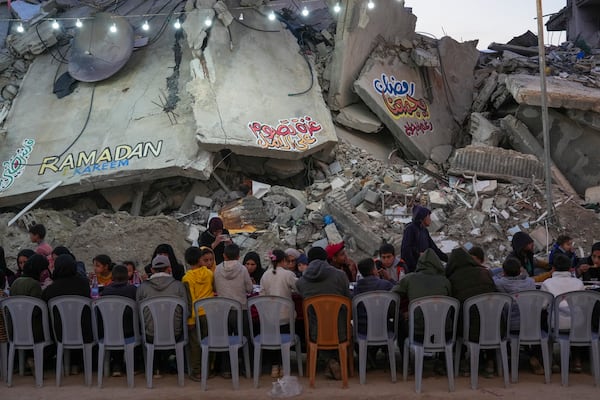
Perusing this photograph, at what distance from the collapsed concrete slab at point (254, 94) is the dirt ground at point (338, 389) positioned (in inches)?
308

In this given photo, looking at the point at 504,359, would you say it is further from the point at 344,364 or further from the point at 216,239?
the point at 216,239

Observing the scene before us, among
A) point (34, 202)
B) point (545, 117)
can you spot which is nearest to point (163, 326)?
point (545, 117)

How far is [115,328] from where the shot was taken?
7051 mm

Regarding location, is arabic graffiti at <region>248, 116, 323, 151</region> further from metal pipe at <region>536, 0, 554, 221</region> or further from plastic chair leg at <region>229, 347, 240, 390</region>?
plastic chair leg at <region>229, 347, 240, 390</region>

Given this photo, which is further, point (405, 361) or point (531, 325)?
point (405, 361)

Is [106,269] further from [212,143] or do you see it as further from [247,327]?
[212,143]

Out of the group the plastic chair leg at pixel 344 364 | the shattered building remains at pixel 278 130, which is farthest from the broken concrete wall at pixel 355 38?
the plastic chair leg at pixel 344 364

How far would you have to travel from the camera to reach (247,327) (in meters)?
7.41

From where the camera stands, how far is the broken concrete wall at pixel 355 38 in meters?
16.5

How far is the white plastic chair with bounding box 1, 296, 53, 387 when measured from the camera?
714cm

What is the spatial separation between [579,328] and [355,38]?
11.1 m

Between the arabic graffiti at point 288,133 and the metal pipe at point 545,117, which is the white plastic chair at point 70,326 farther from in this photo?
the metal pipe at point 545,117

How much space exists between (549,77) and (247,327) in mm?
12160

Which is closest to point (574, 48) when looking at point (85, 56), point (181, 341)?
point (85, 56)
